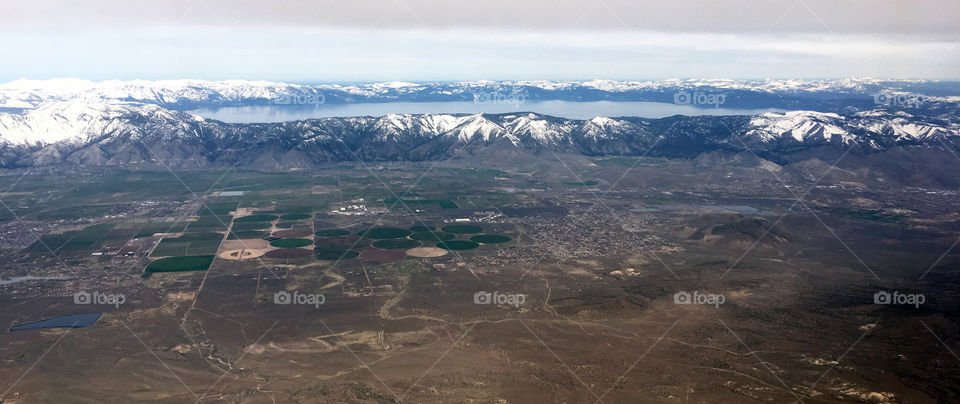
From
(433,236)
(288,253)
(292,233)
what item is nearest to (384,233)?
(433,236)

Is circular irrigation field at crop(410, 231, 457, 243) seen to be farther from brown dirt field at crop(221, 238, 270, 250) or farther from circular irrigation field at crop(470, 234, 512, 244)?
brown dirt field at crop(221, 238, 270, 250)

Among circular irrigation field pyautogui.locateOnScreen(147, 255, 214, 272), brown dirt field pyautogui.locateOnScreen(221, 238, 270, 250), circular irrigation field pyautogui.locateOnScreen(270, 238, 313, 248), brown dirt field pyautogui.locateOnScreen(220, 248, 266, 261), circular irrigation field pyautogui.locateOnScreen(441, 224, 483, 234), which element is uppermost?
circular irrigation field pyautogui.locateOnScreen(441, 224, 483, 234)

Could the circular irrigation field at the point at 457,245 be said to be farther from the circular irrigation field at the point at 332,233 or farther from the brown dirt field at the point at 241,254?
the brown dirt field at the point at 241,254

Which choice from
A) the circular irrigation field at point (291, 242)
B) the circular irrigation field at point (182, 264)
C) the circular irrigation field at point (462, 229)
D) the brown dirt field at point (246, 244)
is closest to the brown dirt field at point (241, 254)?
the brown dirt field at point (246, 244)

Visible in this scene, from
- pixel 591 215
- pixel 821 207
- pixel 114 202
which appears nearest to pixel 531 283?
pixel 591 215

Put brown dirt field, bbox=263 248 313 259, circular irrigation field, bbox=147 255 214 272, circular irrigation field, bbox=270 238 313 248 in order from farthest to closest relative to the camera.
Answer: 1. circular irrigation field, bbox=270 238 313 248
2. brown dirt field, bbox=263 248 313 259
3. circular irrigation field, bbox=147 255 214 272

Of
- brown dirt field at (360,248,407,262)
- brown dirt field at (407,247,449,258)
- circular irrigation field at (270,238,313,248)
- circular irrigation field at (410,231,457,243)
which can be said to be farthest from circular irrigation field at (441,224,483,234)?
circular irrigation field at (270,238,313,248)

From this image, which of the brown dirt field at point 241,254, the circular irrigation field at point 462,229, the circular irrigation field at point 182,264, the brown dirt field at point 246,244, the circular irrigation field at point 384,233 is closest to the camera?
the circular irrigation field at point 182,264
